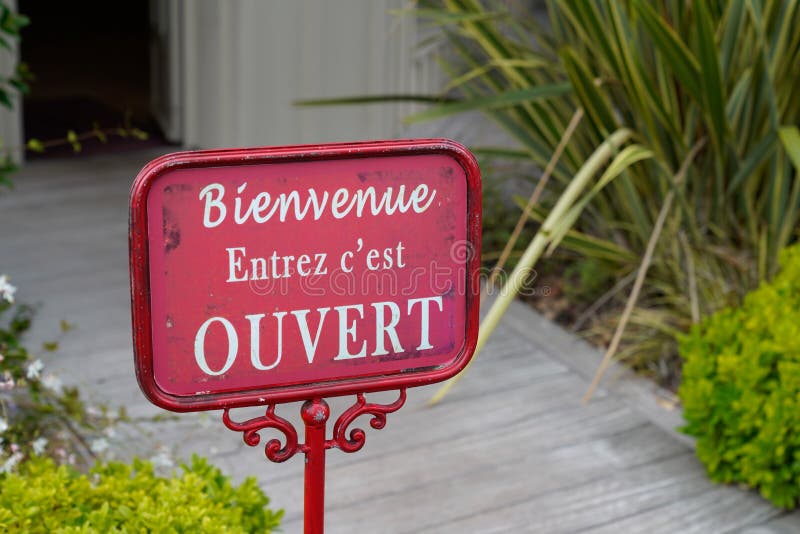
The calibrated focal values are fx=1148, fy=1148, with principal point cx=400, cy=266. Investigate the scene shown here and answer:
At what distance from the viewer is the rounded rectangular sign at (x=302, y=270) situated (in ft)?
4.76

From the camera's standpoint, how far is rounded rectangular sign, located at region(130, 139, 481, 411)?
1450 millimetres

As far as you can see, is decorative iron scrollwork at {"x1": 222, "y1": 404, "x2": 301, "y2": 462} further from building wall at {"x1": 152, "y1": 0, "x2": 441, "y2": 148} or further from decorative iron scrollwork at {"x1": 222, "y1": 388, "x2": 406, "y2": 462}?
building wall at {"x1": 152, "y1": 0, "x2": 441, "y2": 148}

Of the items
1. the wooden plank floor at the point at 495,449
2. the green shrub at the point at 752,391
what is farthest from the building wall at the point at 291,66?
the green shrub at the point at 752,391

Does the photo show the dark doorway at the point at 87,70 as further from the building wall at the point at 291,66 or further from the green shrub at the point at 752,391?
the green shrub at the point at 752,391

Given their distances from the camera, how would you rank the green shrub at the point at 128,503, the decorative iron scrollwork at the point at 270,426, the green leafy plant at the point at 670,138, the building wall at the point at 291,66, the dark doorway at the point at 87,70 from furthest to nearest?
the dark doorway at the point at 87,70
the building wall at the point at 291,66
the green leafy plant at the point at 670,138
the green shrub at the point at 128,503
the decorative iron scrollwork at the point at 270,426

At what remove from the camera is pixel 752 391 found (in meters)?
2.63

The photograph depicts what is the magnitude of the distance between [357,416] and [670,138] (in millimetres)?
2041

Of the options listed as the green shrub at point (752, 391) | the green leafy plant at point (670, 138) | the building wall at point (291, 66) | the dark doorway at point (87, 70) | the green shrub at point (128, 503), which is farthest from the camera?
the dark doorway at point (87, 70)

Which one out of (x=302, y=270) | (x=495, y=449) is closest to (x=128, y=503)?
(x=302, y=270)

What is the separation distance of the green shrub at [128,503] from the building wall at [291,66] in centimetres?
276

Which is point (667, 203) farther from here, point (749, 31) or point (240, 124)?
point (240, 124)

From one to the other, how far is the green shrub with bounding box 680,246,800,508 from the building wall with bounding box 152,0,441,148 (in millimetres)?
1978

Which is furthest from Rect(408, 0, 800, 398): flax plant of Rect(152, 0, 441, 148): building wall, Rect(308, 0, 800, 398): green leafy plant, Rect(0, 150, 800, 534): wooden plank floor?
A: Rect(152, 0, 441, 148): building wall

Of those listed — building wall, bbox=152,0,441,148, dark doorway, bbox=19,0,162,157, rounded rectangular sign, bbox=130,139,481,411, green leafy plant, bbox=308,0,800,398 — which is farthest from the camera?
dark doorway, bbox=19,0,162,157
